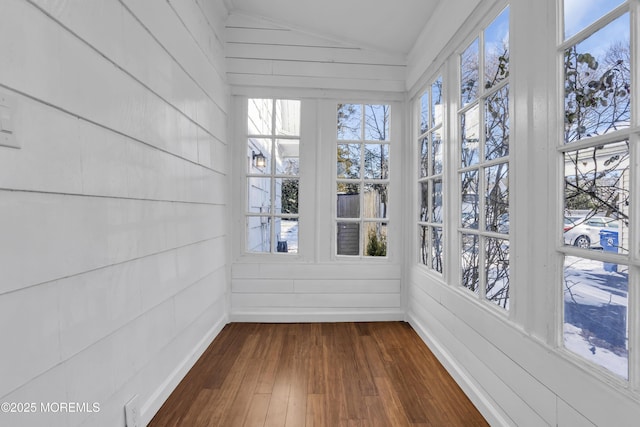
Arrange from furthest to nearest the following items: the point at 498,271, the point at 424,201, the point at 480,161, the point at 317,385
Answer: the point at 424,201
the point at 317,385
the point at 480,161
the point at 498,271

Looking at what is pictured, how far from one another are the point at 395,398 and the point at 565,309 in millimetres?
1018

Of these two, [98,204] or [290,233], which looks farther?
[290,233]

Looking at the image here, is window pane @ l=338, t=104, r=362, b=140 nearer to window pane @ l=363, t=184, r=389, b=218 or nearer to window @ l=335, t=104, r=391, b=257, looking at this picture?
window @ l=335, t=104, r=391, b=257

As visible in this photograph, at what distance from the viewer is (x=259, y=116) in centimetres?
294

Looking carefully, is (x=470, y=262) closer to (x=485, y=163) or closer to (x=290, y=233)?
(x=485, y=163)

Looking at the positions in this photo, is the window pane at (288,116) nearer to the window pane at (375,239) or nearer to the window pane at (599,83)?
the window pane at (375,239)

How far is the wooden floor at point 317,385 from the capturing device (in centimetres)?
161

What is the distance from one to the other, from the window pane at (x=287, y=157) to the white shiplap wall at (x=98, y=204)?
0.94m

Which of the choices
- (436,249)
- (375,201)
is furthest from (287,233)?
(436,249)

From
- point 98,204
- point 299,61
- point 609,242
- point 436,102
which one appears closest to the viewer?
point 609,242

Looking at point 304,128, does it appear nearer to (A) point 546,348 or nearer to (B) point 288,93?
(B) point 288,93

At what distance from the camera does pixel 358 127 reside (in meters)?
3.00

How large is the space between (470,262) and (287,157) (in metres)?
1.81

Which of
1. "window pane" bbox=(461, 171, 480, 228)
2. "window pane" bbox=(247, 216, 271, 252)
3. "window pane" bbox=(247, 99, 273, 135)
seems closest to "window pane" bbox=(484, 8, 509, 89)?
"window pane" bbox=(461, 171, 480, 228)
